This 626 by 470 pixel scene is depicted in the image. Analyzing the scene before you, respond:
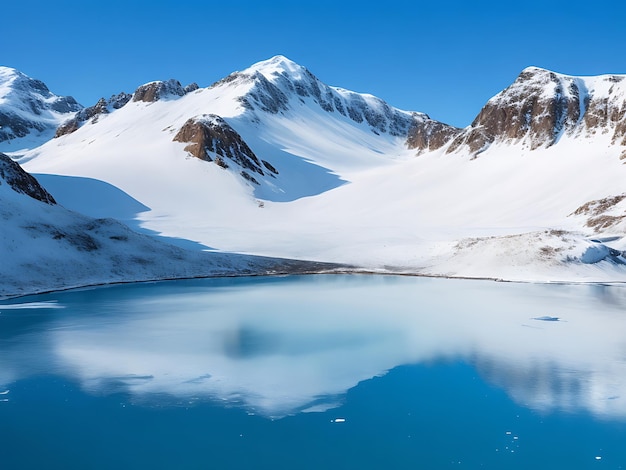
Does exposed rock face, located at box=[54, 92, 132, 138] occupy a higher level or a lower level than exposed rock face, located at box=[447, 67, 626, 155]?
higher

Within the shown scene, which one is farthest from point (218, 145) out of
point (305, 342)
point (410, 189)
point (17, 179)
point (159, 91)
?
point (305, 342)

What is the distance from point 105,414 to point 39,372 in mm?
4655

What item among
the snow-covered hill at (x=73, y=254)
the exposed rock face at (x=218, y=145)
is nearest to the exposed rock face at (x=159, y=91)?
the exposed rock face at (x=218, y=145)

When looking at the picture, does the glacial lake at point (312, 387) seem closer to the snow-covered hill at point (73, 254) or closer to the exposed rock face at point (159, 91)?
the snow-covered hill at point (73, 254)

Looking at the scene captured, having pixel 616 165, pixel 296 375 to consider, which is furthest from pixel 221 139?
pixel 296 375

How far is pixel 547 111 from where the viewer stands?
99.6m

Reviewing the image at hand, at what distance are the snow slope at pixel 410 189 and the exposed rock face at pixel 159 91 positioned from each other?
17.6 metres

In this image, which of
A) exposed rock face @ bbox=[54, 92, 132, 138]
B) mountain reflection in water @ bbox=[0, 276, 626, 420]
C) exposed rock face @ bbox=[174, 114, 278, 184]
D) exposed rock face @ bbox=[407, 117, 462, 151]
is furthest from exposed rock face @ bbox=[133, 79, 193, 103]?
mountain reflection in water @ bbox=[0, 276, 626, 420]

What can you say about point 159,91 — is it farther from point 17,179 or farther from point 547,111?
point 17,179

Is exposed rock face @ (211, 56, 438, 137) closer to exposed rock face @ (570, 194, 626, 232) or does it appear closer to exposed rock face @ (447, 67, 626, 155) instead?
exposed rock face @ (447, 67, 626, 155)

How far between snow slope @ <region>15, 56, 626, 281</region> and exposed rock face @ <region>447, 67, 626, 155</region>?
0.87 feet

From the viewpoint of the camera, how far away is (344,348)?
20.4m

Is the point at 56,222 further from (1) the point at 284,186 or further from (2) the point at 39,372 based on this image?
(1) the point at 284,186

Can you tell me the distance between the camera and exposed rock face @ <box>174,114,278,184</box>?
327 ft
